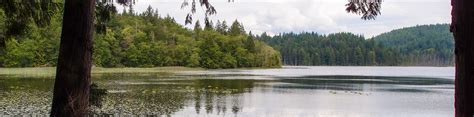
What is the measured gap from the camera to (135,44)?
480 feet

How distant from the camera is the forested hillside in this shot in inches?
4417

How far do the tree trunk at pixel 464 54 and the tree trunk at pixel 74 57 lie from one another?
4.76 m

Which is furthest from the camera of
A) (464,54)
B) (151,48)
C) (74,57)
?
(151,48)

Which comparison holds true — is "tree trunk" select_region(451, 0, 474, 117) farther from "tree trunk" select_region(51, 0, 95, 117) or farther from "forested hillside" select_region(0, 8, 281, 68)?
"forested hillside" select_region(0, 8, 281, 68)

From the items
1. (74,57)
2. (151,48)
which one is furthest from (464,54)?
(151,48)

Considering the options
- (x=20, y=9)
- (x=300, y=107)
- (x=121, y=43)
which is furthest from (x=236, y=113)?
(x=121, y=43)

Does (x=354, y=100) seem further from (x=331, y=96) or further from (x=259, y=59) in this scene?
(x=259, y=59)

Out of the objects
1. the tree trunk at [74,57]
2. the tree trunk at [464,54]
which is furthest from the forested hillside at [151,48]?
the tree trunk at [464,54]

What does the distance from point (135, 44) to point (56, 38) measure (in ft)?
109

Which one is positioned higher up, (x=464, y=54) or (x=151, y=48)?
(x=151, y=48)

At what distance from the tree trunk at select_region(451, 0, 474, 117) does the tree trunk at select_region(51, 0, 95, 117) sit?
15.6ft

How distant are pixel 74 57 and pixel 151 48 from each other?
139 m

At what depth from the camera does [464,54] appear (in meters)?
4.16

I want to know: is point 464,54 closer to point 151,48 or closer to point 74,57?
point 74,57
